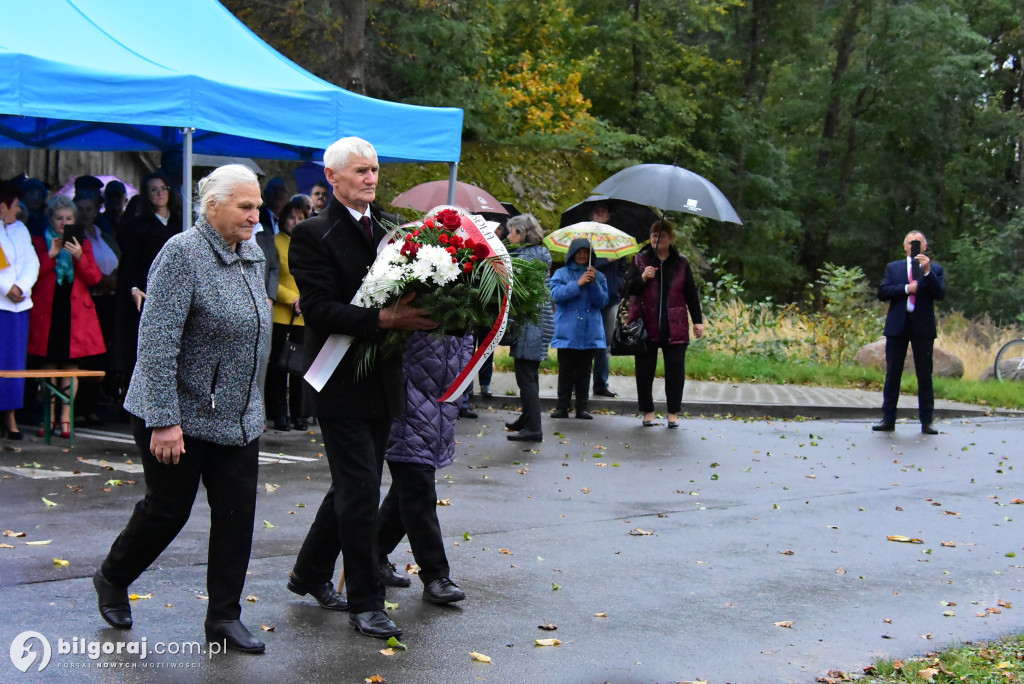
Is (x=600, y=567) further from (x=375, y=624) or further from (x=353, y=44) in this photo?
(x=353, y=44)

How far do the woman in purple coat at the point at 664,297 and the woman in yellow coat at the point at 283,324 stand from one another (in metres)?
3.49

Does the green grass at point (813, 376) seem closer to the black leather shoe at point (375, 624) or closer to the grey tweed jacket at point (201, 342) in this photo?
the black leather shoe at point (375, 624)

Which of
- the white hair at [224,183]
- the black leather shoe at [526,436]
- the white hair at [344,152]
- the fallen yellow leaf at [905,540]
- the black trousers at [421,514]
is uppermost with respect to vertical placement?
the white hair at [344,152]

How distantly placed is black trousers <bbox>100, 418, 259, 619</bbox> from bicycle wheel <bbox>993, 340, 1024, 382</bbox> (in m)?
17.2

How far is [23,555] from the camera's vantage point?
21.2 feet

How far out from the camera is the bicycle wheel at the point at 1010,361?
19.8 m

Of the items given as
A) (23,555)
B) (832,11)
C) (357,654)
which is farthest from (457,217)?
(832,11)

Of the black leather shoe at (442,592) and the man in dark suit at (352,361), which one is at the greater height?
the man in dark suit at (352,361)

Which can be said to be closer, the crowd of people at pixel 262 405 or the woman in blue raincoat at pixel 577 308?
the crowd of people at pixel 262 405

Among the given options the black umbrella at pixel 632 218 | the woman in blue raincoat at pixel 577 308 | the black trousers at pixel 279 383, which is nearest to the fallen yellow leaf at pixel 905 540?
the woman in blue raincoat at pixel 577 308

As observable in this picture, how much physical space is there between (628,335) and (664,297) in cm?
54

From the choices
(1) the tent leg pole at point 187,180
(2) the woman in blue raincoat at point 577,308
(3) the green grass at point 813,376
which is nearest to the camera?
(1) the tent leg pole at point 187,180

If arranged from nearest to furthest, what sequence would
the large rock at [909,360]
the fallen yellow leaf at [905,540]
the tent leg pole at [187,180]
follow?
the fallen yellow leaf at [905,540] < the tent leg pole at [187,180] < the large rock at [909,360]

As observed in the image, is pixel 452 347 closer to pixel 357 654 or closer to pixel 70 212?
pixel 357 654
